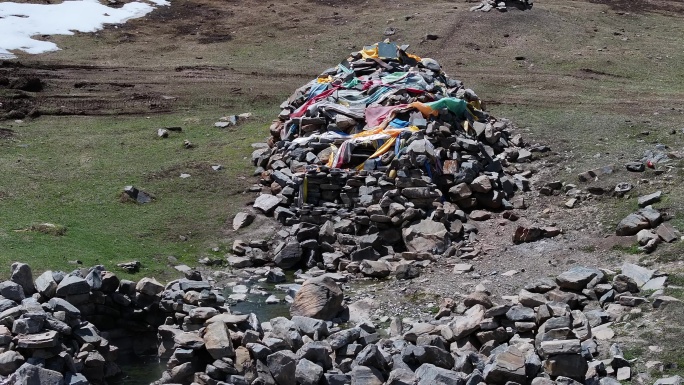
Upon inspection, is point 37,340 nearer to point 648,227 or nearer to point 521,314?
point 521,314

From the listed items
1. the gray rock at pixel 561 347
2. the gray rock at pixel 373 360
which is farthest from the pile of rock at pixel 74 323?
the gray rock at pixel 561 347

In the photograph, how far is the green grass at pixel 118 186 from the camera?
1861cm

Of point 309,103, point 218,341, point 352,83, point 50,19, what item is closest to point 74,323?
point 218,341

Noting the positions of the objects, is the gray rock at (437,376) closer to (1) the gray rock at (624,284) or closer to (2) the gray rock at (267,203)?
(1) the gray rock at (624,284)

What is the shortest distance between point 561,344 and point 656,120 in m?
14.1

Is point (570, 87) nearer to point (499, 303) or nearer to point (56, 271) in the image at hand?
point (499, 303)

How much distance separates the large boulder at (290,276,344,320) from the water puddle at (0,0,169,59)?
20.6 metres

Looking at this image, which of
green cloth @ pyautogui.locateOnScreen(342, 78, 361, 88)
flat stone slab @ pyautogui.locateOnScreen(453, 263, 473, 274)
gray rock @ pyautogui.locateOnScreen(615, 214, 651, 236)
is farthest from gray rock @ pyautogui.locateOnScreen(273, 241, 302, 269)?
gray rock @ pyautogui.locateOnScreen(615, 214, 651, 236)

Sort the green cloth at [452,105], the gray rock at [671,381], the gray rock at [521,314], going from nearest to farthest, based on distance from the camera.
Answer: the gray rock at [671,381] < the gray rock at [521,314] < the green cloth at [452,105]

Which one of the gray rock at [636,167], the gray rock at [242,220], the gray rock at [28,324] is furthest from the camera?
the gray rock at [636,167]

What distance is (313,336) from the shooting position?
49.0 ft

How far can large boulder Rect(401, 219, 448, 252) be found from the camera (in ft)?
63.3

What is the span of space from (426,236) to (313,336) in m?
5.14

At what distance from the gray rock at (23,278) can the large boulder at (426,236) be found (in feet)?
24.5
